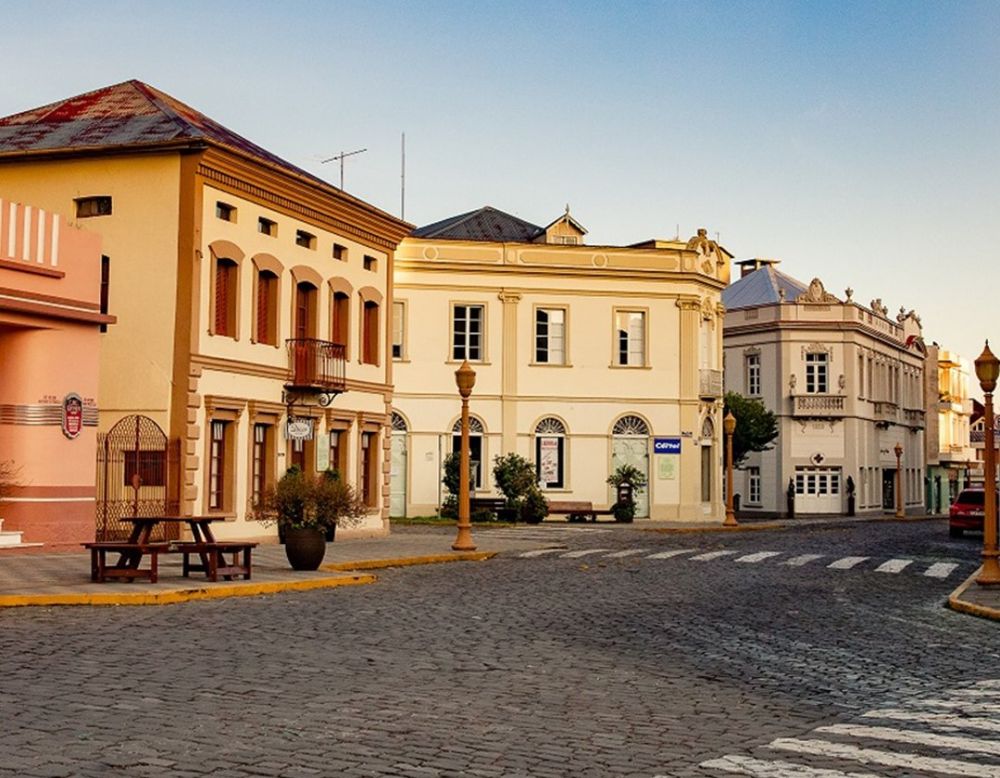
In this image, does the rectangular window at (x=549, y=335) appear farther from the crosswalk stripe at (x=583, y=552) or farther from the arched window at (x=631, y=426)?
the crosswalk stripe at (x=583, y=552)

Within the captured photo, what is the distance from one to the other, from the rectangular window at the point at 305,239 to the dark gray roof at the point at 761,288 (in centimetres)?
3781

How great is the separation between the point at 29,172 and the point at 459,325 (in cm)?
2012

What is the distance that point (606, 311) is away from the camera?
153 ft

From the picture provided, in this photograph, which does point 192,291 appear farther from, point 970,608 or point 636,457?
point 636,457

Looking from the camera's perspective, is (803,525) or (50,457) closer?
(50,457)

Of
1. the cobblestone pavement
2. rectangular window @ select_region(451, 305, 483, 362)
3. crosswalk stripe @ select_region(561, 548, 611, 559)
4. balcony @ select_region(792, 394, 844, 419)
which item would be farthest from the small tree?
the cobblestone pavement

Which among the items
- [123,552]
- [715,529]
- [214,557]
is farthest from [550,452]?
[123,552]

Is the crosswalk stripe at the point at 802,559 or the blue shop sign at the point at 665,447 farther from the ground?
the blue shop sign at the point at 665,447

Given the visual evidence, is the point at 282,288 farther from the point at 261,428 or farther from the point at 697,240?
the point at 697,240

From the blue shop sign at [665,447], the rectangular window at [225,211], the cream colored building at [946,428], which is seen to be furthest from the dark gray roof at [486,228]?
the cream colored building at [946,428]

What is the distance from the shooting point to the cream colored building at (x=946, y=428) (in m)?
81.7

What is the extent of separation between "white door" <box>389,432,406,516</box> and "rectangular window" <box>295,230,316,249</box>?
14450 mm

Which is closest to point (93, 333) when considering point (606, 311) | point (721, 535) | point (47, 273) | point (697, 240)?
point (47, 273)

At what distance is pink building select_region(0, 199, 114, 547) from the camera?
2362cm
